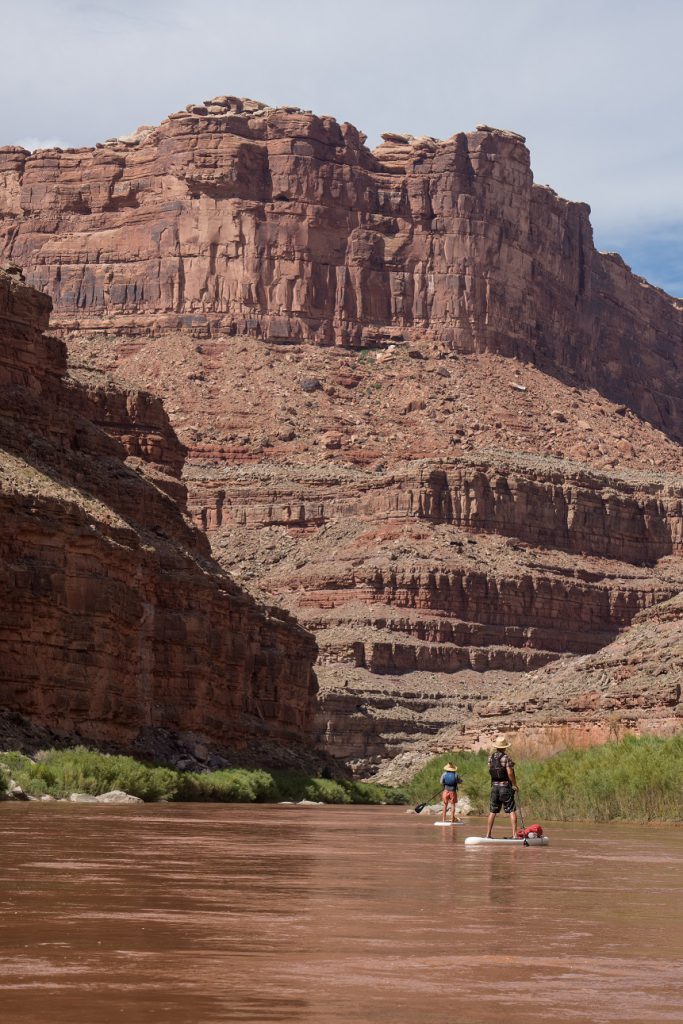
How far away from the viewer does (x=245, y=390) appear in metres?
145

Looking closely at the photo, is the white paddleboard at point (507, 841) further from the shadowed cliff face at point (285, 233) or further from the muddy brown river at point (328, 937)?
the shadowed cliff face at point (285, 233)

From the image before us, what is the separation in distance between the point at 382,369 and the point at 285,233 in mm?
15156

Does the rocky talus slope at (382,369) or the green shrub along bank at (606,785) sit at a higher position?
the rocky talus slope at (382,369)

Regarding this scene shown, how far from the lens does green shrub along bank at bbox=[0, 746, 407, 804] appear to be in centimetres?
3450

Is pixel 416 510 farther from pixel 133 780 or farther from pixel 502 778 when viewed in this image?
pixel 502 778

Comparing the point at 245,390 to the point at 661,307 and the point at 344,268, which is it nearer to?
the point at 344,268

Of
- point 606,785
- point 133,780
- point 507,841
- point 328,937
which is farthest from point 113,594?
point 328,937

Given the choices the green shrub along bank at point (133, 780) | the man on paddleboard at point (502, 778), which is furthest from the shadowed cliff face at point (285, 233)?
the man on paddleboard at point (502, 778)

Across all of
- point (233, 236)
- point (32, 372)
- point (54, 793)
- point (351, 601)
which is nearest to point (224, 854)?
point (54, 793)

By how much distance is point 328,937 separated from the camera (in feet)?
33.9

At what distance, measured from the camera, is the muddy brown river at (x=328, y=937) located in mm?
7957

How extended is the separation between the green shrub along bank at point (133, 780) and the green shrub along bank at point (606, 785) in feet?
20.4

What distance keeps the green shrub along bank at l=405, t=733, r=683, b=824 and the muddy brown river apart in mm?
14682

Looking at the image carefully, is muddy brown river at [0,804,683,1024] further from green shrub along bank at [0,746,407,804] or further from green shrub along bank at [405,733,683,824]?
green shrub along bank at [0,746,407,804]
